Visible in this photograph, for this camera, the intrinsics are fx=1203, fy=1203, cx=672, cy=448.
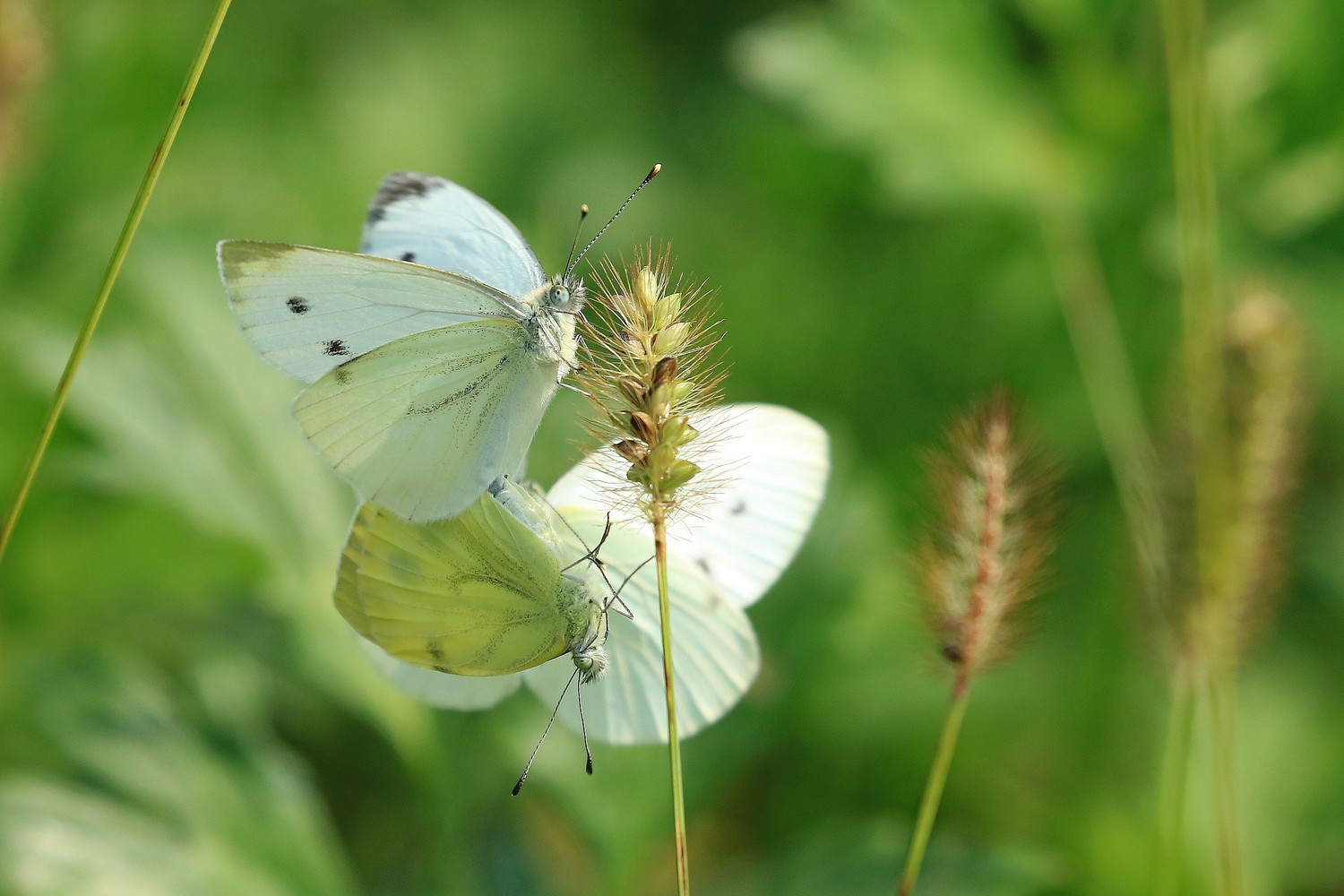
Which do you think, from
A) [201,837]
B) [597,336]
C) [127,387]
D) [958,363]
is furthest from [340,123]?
[597,336]

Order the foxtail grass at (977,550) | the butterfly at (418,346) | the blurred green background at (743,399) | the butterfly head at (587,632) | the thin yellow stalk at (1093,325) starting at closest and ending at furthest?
the foxtail grass at (977,550) → the butterfly head at (587,632) → the butterfly at (418,346) → the blurred green background at (743,399) → the thin yellow stalk at (1093,325)

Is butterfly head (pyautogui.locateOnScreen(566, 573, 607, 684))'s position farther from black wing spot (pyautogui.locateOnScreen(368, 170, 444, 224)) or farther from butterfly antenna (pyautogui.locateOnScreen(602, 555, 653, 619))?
black wing spot (pyautogui.locateOnScreen(368, 170, 444, 224))

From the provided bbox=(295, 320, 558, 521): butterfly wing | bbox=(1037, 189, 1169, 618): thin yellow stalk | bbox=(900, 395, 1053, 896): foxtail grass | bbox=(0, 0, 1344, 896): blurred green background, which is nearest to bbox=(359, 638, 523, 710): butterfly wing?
bbox=(295, 320, 558, 521): butterfly wing

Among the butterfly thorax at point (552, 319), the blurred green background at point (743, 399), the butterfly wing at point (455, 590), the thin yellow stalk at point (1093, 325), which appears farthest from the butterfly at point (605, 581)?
the thin yellow stalk at point (1093, 325)

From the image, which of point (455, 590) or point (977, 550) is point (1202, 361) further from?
point (455, 590)

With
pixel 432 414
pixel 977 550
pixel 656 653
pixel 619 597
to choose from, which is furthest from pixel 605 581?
pixel 977 550

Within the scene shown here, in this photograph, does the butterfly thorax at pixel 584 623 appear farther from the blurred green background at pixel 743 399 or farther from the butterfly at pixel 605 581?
the blurred green background at pixel 743 399
